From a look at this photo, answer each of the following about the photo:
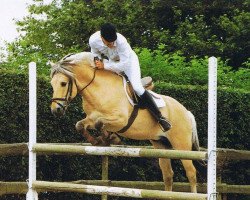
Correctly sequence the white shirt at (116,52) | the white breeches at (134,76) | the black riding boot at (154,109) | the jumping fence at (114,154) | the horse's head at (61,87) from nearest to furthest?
the jumping fence at (114,154) < the horse's head at (61,87) < the white shirt at (116,52) < the white breeches at (134,76) < the black riding boot at (154,109)

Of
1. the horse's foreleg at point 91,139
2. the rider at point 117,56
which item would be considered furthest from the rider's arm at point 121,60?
the horse's foreleg at point 91,139

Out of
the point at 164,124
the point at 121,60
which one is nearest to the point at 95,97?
the point at 121,60

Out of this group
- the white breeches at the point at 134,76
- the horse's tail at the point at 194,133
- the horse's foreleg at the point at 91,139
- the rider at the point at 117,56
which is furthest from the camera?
the horse's tail at the point at 194,133

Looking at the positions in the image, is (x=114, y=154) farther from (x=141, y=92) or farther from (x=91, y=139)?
(x=141, y=92)

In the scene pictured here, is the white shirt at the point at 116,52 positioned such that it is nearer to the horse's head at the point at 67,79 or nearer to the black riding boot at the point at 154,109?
the horse's head at the point at 67,79

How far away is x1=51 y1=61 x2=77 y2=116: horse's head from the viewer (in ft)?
20.2

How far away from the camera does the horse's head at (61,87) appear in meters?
6.16

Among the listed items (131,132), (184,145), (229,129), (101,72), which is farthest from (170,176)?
(229,129)

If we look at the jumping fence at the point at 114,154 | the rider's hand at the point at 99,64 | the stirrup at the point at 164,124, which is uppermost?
the rider's hand at the point at 99,64

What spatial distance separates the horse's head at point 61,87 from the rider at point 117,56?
378 millimetres

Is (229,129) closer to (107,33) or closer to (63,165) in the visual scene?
(63,165)

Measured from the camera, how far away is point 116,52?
6.70m

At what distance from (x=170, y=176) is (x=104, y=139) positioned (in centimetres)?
168

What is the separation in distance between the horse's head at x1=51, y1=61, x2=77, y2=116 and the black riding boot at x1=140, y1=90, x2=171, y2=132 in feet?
2.73
